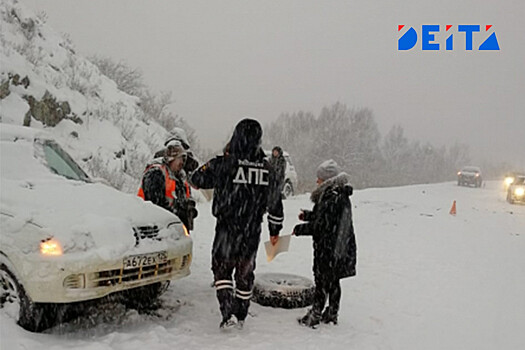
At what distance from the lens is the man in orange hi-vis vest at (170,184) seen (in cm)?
511

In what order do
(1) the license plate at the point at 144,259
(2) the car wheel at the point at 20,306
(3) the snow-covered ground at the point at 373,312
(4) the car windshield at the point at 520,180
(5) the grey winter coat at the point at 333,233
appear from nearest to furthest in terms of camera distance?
(2) the car wheel at the point at 20,306 → (1) the license plate at the point at 144,259 → (3) the snow-covered ground at the point at 373,312 → (5) the grey winter coat at the point at 333,233 → (4) the car windshield at the point at 520,180

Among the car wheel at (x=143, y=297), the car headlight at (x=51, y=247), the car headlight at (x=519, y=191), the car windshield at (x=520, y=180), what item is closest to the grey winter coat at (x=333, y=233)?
the car wheel at (x=143, y=297)

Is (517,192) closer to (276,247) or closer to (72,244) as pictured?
(276,247)

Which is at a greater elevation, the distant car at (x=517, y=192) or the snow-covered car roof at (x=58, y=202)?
the snow-covered car roof at (x=58, y=202)

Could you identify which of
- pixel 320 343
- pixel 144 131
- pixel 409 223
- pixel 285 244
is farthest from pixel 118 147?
pixel 320 343

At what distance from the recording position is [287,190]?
1725 centimetres

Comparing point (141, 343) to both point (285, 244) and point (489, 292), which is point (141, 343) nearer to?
point (285, 244)

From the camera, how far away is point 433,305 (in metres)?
5.82

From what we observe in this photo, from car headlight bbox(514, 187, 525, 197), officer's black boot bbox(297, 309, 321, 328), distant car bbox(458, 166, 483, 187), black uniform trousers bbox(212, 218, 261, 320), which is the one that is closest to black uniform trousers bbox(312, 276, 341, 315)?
officer's black boot bbox(297, 309, 321, 328)

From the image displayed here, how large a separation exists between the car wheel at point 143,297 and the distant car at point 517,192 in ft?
68.7

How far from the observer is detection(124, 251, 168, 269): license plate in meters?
3.90

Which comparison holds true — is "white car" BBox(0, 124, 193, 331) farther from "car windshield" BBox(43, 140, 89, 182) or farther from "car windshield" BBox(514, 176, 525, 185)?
"car windshield" BBox(514, 176, 525, 185)

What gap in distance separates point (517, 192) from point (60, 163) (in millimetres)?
21578

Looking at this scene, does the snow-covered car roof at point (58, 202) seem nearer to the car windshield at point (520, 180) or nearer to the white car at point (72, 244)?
the white car at point (72, 244)
